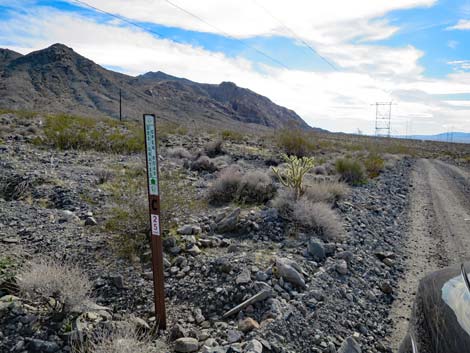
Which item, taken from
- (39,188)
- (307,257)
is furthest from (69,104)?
(307,257)

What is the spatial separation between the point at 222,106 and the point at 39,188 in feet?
440

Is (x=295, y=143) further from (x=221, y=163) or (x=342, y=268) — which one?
(x=342, y=268)

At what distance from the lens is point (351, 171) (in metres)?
14.7

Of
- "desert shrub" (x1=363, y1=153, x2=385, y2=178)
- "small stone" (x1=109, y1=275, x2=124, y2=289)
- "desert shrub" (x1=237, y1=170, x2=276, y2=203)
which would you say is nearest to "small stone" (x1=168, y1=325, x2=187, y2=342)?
"small stone" (x1=109, y1=275, x2=124, y2=289)

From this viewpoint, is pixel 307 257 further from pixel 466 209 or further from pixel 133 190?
pixel 466 209

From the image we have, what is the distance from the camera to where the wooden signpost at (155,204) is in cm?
352

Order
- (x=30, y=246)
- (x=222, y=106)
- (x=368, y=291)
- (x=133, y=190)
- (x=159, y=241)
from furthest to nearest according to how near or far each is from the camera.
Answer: (x=222, y=106), (x=133, y=190), (x=30, y=246), (x=368, y=291), (x=159, y=241)

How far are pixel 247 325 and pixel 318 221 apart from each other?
3.46m

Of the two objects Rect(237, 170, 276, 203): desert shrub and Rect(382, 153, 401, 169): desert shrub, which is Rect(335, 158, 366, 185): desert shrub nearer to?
Rect(237, 170, 276, 203): desert shrub

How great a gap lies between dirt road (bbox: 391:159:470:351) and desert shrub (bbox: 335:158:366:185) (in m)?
2.12

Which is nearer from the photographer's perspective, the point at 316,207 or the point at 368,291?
the point at 368,291

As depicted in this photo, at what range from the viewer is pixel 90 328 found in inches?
137

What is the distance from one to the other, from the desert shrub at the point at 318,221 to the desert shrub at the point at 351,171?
7434 mm

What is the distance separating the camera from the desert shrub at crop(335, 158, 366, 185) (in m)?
14.2
